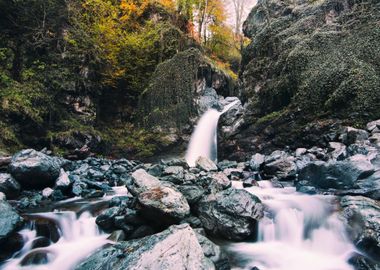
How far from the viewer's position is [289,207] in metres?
4.92

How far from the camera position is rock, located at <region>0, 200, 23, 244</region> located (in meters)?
4.14

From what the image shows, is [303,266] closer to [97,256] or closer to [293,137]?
[97,256]

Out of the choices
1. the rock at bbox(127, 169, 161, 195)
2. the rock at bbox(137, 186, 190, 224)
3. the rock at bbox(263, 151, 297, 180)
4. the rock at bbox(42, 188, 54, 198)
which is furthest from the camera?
the rock at bbox(263, 151, 297, 180)

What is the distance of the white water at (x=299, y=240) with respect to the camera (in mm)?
3793

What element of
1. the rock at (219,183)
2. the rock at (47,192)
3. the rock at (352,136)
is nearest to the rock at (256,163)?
the rock at (219,183)

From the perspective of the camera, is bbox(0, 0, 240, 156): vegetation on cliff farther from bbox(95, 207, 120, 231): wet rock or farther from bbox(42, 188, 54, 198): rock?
bbox(95, 207, 120, 231): wet rock

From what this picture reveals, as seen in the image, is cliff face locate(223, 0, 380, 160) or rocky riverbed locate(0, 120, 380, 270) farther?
cliff face locate(223, 0, 380, 160)

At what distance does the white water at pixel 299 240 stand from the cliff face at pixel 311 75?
490 centimetres

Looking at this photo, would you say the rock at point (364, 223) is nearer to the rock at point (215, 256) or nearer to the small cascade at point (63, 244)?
the rock at point (215, 256)

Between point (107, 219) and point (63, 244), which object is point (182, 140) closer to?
point (107, 219)

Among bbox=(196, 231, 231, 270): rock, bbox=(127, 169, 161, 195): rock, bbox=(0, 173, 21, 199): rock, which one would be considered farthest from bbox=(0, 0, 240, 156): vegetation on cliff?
bbox=(196, 231, 231, 270): rock

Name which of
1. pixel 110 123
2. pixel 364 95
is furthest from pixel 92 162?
pixel 364 95

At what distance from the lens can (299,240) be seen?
4.36m

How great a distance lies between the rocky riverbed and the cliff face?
85.2 inches
